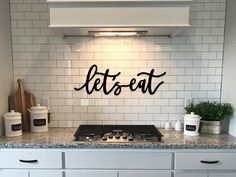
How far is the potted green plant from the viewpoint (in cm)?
195

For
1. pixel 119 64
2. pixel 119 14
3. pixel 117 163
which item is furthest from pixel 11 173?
pixel 119 14

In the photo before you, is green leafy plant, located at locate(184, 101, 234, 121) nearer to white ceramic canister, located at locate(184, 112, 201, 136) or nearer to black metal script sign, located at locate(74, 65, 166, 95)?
white ceramic canister, located at locate(184, 112, 201, 136)

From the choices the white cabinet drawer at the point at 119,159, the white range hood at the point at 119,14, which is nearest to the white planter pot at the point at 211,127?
the white cabinet drawer at the point at 119,159

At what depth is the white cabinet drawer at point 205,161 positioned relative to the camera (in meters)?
1.67

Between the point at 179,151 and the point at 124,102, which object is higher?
the point at 124,102

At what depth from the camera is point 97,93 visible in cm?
218

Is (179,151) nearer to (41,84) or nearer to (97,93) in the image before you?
(97,93)

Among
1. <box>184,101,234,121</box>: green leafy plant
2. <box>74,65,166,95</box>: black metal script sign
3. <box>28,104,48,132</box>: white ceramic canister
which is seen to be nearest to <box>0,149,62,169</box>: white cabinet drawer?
<box>28,104,48,132</box>: white ceramic canister

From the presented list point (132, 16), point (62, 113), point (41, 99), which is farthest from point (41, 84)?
point (132, 16)

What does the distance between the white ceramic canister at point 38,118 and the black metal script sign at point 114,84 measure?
0.37 metres

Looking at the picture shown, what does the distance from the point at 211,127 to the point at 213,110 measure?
0.51 ft

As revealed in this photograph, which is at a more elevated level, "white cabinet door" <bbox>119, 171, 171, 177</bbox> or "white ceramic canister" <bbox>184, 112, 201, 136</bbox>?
"white ceramic canister" <bbox>184, 112, 201, 136</bbox>

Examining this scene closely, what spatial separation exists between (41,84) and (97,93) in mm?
546

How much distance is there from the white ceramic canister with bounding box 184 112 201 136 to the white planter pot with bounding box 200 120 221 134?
135 millimetres
